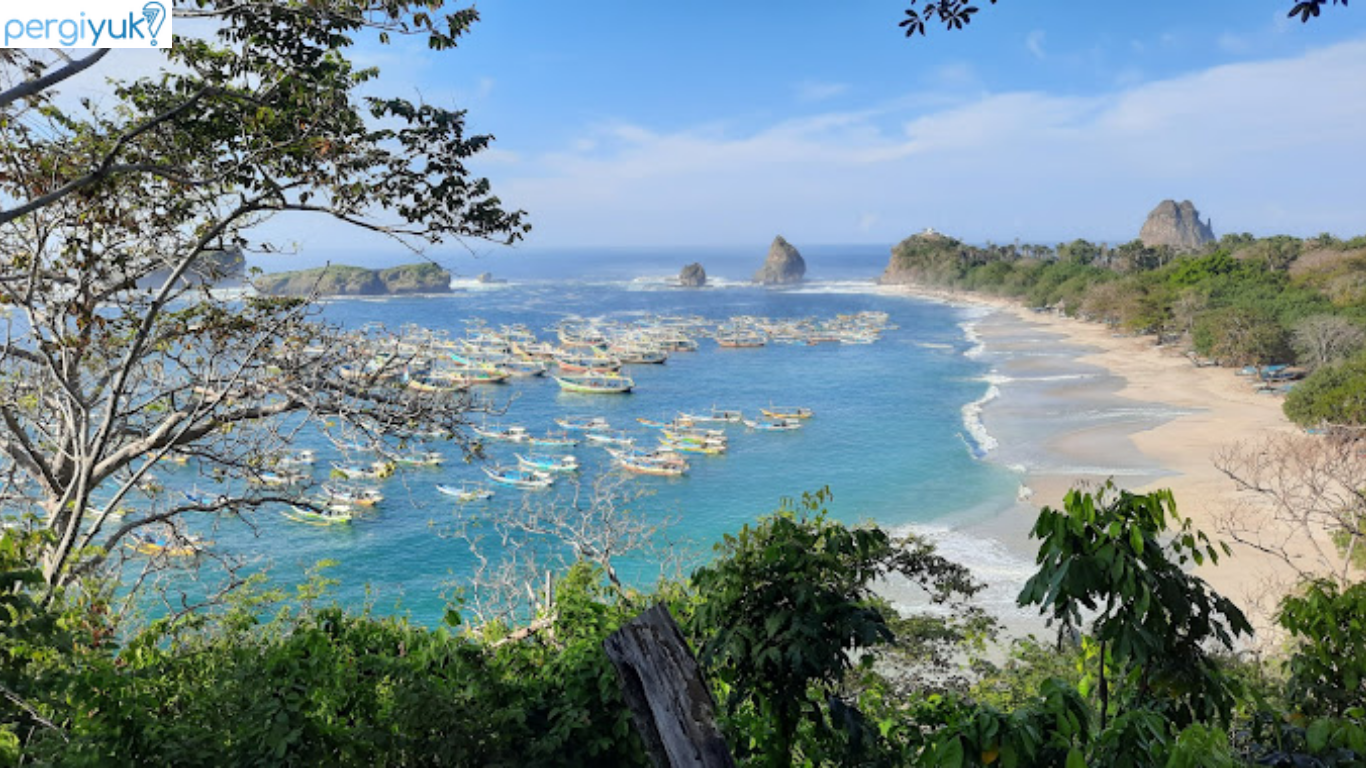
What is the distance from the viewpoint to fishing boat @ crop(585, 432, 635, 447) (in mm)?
32772

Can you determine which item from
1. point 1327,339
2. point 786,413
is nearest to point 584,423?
point 786,413

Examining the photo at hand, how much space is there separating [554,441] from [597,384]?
12.5m

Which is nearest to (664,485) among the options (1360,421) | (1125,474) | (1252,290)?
(1125,474)

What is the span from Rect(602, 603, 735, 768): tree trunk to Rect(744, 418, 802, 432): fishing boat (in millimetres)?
33815

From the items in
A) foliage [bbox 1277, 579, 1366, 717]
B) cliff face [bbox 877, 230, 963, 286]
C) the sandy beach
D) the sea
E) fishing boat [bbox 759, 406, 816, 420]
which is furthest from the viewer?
cliff face [bbox 877, 230, 963, 286]

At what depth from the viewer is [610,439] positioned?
33.3 meters

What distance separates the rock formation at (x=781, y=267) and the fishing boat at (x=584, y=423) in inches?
4079

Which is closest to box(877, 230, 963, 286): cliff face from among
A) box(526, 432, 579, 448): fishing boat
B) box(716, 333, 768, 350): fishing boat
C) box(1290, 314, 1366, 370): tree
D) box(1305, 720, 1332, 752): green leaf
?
box(716, 333, 768, 350): fishing boat

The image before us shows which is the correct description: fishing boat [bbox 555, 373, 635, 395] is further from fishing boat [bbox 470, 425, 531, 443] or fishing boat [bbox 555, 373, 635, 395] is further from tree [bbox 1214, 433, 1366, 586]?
tree [bbox 1214, 433, 1366, 586]

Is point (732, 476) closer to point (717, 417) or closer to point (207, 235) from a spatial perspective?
point (717, 417)

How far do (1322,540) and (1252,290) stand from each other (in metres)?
38.5

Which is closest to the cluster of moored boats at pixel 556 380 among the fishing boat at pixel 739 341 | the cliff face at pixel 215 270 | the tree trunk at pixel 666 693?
the fishing boat at pixel 739 341

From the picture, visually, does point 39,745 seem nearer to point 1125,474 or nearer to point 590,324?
point 1125,474

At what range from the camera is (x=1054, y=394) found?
129 ft
